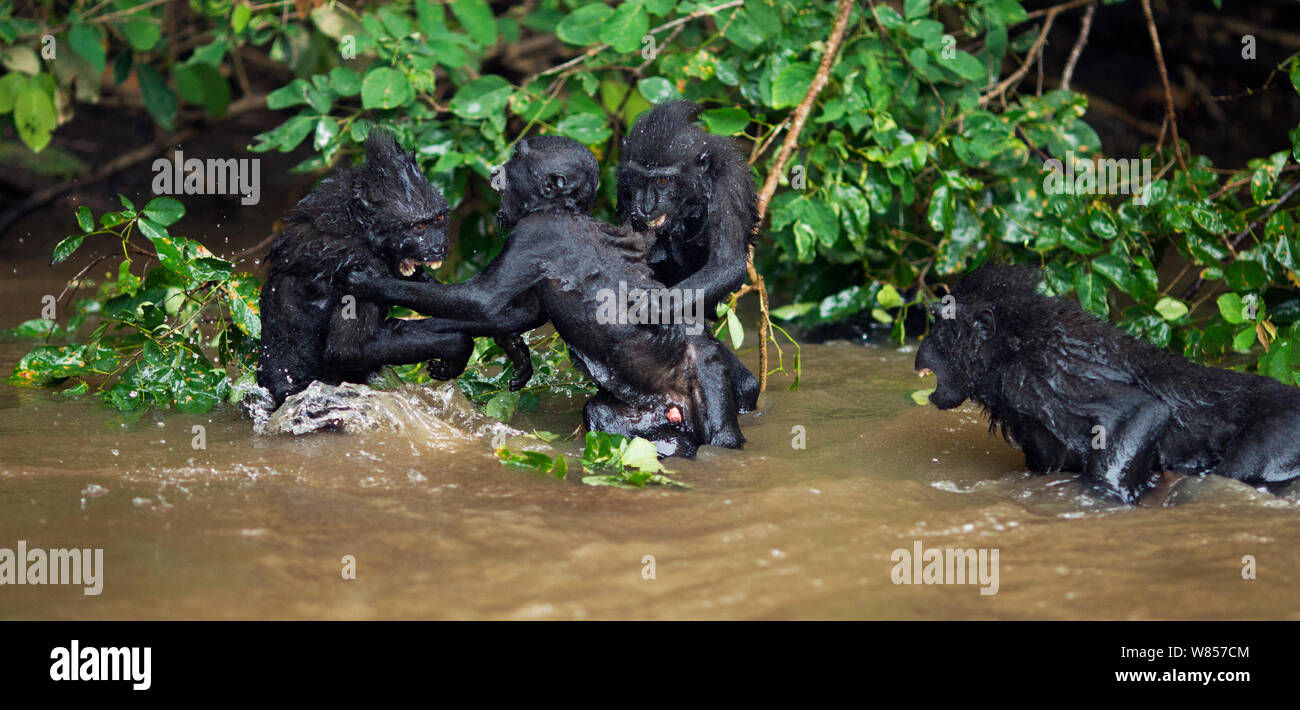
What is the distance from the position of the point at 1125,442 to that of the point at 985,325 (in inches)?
25.5

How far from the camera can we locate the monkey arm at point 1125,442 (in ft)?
13.1

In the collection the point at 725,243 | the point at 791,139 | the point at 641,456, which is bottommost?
the point at 641,456

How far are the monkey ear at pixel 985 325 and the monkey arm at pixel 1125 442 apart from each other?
46cm

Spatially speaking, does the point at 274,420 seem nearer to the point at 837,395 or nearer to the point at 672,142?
the point at 672,142

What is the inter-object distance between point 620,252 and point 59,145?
24.3ft

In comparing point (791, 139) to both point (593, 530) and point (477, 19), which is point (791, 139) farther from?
point (593, 530)

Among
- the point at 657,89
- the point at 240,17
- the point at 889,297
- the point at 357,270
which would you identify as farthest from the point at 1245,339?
the point at 240,17

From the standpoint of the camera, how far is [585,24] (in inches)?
235

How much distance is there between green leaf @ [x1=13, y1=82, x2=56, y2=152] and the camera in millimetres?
6797

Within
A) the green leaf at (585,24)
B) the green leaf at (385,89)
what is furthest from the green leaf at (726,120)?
the green leaf at (385,89)

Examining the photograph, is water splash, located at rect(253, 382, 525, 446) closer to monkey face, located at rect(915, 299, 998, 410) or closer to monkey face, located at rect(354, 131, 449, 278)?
monkey face, located at rect(354, 131, 449, 278)

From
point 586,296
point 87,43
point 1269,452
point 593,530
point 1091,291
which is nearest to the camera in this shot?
point 593,530

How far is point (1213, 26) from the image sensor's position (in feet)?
32.5

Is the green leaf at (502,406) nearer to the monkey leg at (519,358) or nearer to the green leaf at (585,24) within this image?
the monkey leg at (519,358)
